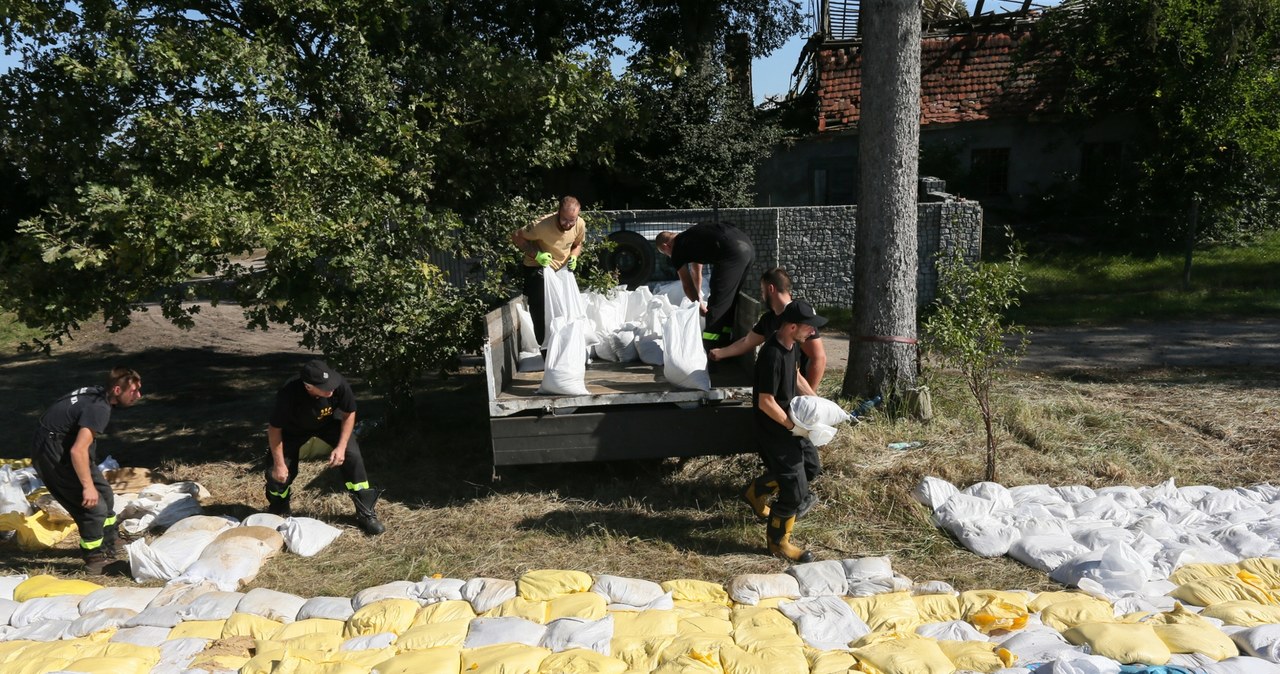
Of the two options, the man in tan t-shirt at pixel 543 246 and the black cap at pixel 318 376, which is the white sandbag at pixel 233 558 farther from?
the man in tan t-shirt at pixel 543 246

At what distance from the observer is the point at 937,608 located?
14.0ft

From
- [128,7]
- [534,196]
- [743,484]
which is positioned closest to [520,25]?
[534,196]

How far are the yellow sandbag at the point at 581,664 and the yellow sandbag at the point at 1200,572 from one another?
2799mm

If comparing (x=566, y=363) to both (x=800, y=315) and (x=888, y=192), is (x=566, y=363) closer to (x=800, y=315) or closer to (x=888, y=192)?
(x=800, y=315)

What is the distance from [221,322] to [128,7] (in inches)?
303

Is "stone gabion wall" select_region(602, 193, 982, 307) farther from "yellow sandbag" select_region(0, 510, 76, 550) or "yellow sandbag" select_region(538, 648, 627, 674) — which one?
"yellow sandbag" select_region(538, 648, 627, 674)

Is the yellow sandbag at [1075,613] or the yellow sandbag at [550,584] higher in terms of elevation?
the yellow sandbag at [550,584]

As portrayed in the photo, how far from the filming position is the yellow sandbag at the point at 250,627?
164 inches

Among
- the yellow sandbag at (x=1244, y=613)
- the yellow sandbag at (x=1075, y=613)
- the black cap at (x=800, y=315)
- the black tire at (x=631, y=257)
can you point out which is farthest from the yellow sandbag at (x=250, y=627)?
the black tire at (x=631, y=257)

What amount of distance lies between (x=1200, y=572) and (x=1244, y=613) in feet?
1.70

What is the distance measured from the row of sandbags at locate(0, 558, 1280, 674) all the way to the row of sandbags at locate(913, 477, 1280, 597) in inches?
10.2

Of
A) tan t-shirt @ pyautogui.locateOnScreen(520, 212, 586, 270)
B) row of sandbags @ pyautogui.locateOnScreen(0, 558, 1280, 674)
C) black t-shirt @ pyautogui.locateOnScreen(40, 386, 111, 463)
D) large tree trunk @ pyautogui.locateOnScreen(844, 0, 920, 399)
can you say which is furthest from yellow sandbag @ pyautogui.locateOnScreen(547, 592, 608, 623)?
large tree trunk @ pyautogui.locateOnScreen(844, 0, 920, 399)

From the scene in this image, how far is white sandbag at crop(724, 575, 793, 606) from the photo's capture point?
4.42 meters

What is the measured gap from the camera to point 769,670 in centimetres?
369
